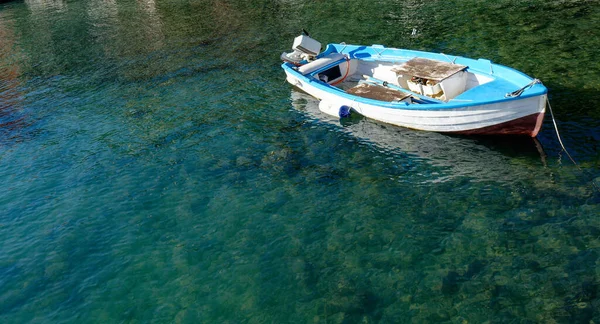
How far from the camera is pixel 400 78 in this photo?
24547mm

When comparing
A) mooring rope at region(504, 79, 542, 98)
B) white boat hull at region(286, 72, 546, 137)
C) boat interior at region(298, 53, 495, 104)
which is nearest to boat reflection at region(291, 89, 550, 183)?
white boat hull at region(286, 72, 546, 137)

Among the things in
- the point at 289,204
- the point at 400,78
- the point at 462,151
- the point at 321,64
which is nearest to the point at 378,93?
the point at 400,78

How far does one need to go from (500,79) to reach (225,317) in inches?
606

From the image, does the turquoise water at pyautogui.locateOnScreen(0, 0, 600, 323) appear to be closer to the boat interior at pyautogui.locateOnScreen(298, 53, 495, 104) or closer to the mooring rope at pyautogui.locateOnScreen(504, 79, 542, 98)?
the boat interior at pyautogui.locateOnScreen(298, 53, 495, 104)

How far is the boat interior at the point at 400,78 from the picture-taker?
22219mm

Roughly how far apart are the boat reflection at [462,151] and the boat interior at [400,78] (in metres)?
1.77

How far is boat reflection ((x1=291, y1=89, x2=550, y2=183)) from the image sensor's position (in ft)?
60.0

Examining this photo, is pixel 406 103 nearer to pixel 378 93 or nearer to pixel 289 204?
pixel 378 93

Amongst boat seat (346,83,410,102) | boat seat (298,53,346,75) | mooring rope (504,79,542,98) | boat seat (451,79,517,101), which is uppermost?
mooring rope (504,79,542,98)

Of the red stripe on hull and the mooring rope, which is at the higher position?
the mooring rope

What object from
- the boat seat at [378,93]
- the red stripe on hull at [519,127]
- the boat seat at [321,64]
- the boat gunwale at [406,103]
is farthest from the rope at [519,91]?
the boat seat at [321,64]

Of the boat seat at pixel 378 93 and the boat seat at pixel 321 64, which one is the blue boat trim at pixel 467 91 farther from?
the boat seat at pixel 378 93

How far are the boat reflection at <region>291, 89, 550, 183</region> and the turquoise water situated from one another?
9 cm

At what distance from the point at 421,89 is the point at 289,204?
9726 mm
